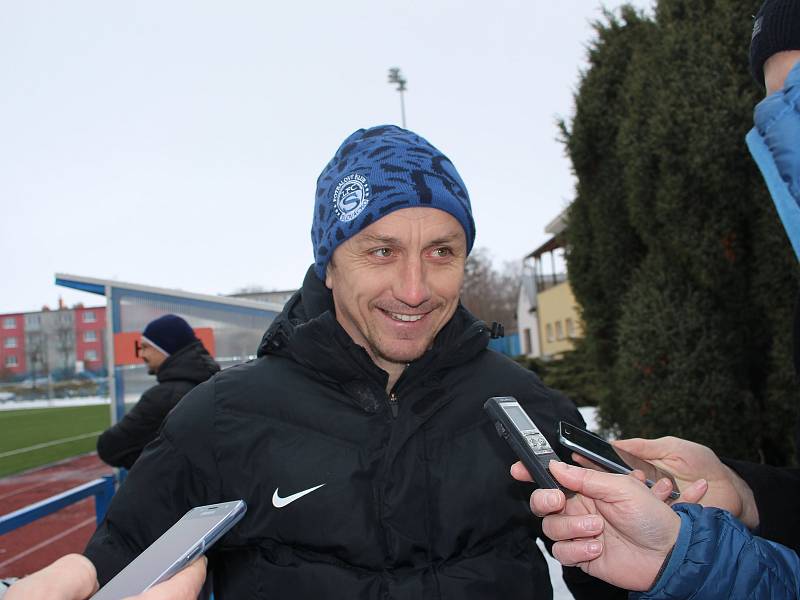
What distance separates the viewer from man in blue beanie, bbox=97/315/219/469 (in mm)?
4754

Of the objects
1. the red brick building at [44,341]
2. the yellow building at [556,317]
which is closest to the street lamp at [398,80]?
the yellow building at [556,317]

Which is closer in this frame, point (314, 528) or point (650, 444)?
point (314, 528)

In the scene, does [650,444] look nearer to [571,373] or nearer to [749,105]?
[749,105]

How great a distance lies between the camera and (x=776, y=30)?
1354 millimetres

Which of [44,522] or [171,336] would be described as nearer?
[171,336]

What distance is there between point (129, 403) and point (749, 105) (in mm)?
6170

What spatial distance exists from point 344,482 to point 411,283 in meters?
0.59

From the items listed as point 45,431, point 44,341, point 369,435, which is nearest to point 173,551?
point 369,435

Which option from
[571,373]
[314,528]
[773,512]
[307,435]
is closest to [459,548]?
[314,528]

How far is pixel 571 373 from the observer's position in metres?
14.7

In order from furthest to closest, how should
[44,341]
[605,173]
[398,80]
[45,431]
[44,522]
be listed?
1. [44,341]
2. [45,431]
3. [398,80]
4. [44,522]
5. [605,173]

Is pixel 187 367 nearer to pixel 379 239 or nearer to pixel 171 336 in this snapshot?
pixel 171 336

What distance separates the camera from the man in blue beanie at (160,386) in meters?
4.75

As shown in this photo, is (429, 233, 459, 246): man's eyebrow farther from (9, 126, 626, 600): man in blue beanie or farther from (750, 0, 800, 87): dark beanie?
(750, 0, 800, 87): dark beanie
